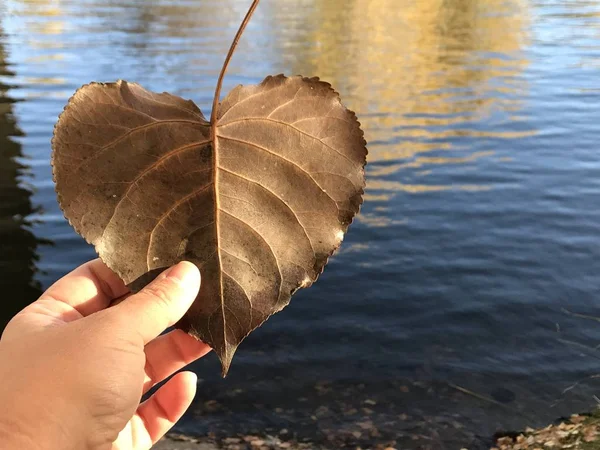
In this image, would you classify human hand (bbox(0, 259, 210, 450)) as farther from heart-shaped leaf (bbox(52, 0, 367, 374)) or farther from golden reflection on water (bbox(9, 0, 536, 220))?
golden reflection on water (bbox(9, 0, 536, 220))

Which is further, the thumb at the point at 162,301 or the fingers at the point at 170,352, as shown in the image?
the fingers at the point at 170,352

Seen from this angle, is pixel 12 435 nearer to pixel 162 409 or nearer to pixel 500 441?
pixel 162 409

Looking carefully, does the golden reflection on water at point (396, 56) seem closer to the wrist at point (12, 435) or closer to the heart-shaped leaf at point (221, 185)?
the wrist at point (12, 435)

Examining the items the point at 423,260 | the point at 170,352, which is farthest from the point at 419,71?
the point at 170,352

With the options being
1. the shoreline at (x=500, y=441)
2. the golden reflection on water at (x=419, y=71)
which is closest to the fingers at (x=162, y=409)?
the shoreline at (x=500, y=441)

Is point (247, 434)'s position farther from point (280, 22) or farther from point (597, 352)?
point (280, 22)

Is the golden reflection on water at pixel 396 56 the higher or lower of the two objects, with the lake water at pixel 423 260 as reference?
higher
